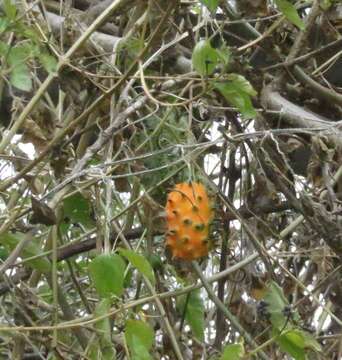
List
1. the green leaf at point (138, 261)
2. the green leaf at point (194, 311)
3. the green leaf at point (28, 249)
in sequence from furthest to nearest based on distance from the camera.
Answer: the green leaf at point (194, 311) → the green leaf at point (28, 249) → the green leaf at point (138, 261)

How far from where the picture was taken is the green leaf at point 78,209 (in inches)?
53.0

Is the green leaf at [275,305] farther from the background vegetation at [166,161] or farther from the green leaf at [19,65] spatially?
the green leaf at [19,65]

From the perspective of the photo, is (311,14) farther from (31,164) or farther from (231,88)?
(31,164)

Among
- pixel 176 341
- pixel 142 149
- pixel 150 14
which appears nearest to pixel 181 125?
pixel 142 149

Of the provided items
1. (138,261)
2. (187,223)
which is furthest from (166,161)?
(138,261)

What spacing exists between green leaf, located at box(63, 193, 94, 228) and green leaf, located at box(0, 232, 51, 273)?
2.5 inches

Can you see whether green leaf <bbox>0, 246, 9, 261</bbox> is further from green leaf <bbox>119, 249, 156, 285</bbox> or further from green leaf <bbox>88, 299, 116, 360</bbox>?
green leaf <bbox>119, 249, 156, 285</bbox>

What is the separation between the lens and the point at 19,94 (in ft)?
5.39

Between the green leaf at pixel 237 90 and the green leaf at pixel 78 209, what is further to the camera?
the green leaf at pixel 78 209

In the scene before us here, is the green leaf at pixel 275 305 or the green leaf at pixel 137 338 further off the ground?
the green leaf at pixel 137 338

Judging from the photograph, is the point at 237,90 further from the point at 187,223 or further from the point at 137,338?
the point at 137,338

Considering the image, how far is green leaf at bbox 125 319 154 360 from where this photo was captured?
3.58ft

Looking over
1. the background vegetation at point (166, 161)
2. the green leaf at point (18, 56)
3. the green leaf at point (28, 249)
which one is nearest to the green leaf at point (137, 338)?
the background vegetation at point (166, 161)

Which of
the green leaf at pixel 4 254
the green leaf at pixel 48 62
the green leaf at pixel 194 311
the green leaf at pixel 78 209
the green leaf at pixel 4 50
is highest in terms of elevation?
the green leaf at pixel 4 50
